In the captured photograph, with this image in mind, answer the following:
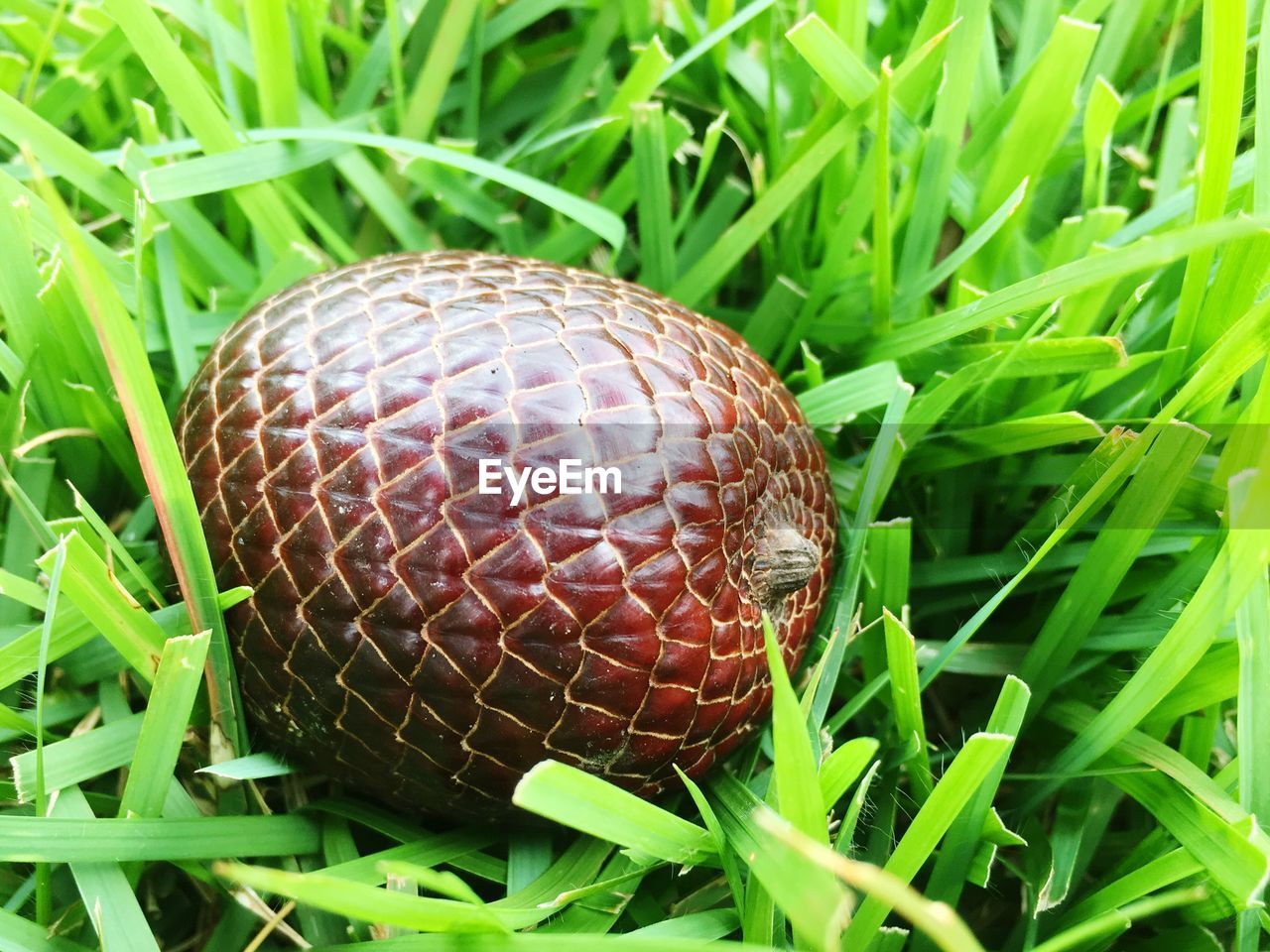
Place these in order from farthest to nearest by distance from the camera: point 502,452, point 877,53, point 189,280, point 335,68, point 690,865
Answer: point 335,68, point 877,53, point 189,280, point 690,865, point 502,452

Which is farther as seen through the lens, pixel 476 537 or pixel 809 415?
pixel 809 415

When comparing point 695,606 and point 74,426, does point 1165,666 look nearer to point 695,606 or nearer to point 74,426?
point 695,606

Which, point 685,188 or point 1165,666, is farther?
point 685,188

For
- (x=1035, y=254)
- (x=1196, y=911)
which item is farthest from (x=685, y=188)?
(x=1196, y=911)
